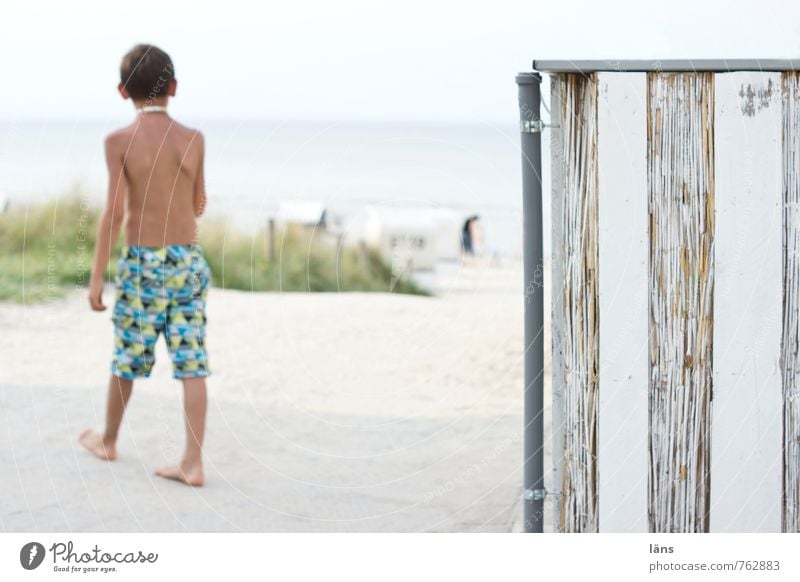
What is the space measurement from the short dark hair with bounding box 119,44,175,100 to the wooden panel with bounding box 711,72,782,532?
195 centimetres

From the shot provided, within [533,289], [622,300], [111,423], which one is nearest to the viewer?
[622,300]

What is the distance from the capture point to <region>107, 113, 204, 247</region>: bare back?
146 inches

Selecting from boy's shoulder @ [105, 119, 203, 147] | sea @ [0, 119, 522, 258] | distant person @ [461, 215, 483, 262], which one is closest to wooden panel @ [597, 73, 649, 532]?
boy's shoulder @ [105, 119, 203, 147]

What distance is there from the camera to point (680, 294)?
2.51m

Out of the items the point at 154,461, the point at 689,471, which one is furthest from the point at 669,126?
the point at 154,461

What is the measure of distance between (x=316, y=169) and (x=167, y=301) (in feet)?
73.5

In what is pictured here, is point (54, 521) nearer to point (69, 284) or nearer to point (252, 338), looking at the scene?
point (252, 338)

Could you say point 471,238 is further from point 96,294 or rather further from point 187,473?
point 96,294

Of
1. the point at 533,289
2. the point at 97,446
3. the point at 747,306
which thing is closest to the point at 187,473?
the point at 97,446

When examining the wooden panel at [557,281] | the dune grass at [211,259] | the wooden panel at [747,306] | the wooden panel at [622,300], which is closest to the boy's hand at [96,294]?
the wooden panel at [557,281]

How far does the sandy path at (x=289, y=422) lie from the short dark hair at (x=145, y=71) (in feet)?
4.50

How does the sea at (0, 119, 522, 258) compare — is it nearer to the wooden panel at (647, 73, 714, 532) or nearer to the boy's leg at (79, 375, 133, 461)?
the boy's leg at (79, 375, 133, 461)

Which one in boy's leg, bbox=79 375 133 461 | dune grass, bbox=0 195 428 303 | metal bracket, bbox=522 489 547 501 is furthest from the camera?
dune grass, bbox=0 195 428 303

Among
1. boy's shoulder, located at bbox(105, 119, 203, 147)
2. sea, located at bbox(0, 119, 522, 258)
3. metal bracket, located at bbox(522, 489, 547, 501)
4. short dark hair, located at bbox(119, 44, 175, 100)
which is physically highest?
sea, located at bbox(0, 119, 522, 258)
